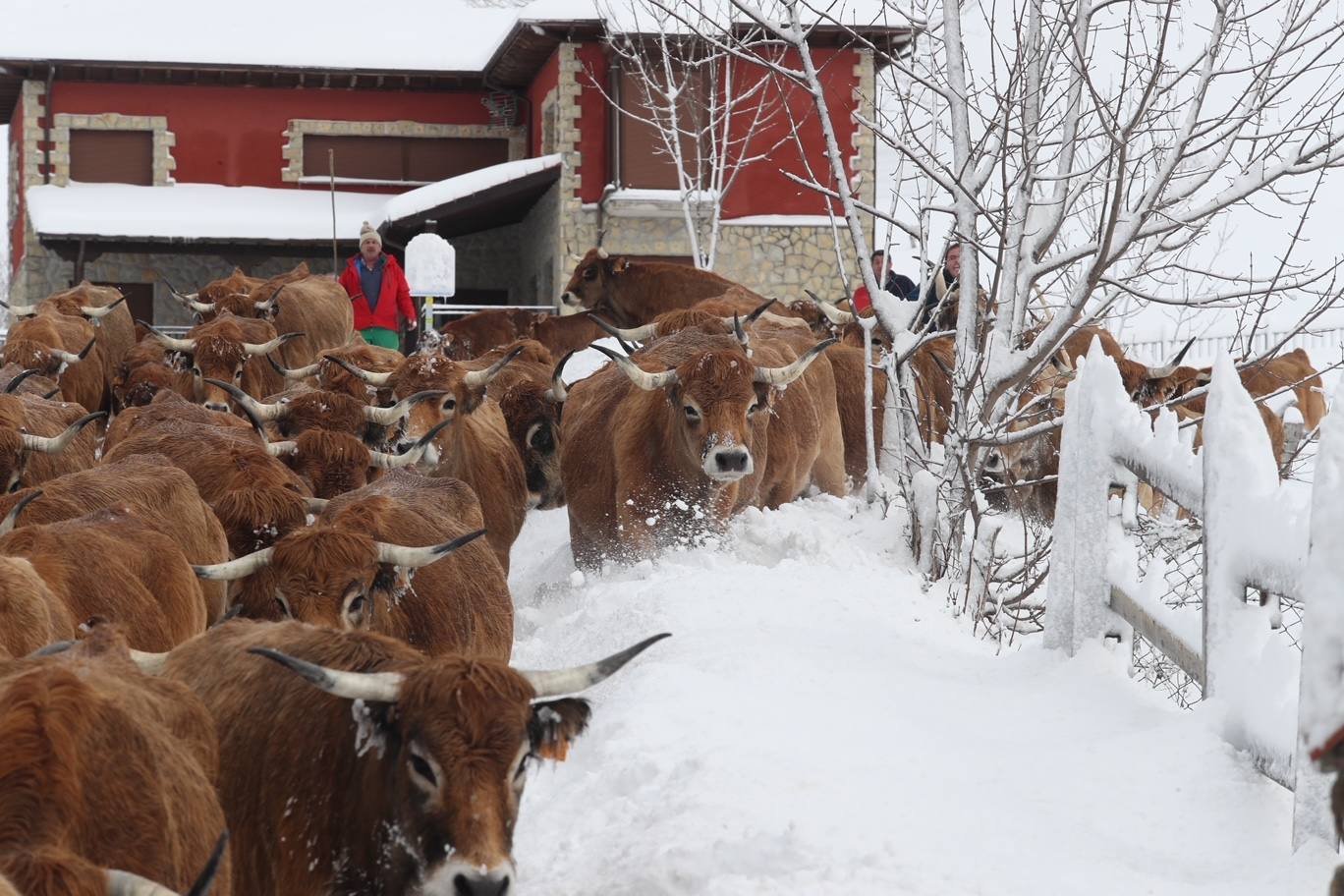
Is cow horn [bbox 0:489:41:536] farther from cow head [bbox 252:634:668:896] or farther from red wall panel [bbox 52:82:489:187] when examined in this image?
red wall panel [bbox 52:82:489:187]

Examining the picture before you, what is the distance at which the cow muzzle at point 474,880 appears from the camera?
3.94 metres

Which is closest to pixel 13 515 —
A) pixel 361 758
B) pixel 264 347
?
pixel 361 758

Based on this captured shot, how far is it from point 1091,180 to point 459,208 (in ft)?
68.1

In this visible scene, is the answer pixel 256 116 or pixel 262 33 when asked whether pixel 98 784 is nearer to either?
pixel 256 116

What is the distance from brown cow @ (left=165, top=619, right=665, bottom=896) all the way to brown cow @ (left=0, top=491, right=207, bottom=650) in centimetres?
154

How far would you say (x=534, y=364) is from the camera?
14.0 metres

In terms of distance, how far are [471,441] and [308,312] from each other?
323 inches

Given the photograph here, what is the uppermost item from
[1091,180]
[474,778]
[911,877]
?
[1091,180]

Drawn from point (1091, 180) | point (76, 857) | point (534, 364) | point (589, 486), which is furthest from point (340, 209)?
point (76, 857)

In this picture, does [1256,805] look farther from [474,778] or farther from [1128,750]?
[474,778]

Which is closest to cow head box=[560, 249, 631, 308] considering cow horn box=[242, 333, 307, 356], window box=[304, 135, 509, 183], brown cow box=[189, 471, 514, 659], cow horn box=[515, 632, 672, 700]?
cow horn box=[242, 333, 307, 356]

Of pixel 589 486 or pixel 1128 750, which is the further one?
pixel 589 486

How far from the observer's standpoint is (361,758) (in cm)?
443

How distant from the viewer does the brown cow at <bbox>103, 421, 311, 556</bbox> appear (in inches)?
305
